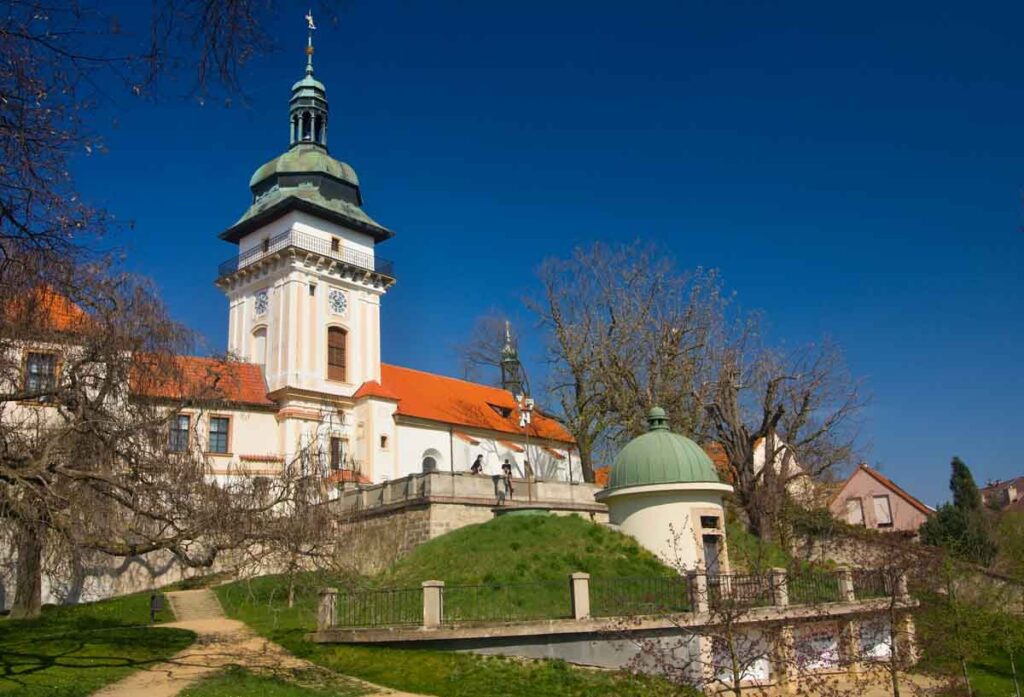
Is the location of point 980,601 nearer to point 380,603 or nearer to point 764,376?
point 764,376

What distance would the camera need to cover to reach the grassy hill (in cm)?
2195

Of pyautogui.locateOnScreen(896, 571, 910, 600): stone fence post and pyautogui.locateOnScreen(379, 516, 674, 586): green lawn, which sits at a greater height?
pyautogui.locateOnScreen(379, 516, 674, 586): green lawn

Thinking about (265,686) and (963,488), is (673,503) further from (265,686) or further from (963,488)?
(963,488)

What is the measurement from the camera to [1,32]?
5.69 metres

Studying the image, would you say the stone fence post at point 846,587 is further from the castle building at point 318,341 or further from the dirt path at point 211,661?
the castle building at point 318,341

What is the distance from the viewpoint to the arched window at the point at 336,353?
40469 mm

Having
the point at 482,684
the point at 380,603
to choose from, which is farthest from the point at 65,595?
the point at 482,684

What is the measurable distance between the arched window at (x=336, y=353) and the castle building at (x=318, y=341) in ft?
0.18

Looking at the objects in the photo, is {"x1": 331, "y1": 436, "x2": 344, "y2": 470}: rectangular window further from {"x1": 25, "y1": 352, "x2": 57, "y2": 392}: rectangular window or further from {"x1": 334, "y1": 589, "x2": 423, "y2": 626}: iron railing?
{"x1": 25, "y1": 352, "x2": 57, "y2": 392}: rectangular window

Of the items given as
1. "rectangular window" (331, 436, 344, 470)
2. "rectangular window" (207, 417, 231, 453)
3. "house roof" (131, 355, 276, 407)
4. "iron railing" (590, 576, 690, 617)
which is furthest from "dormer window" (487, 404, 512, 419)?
"iron railing" (590, 576, 690, 617)

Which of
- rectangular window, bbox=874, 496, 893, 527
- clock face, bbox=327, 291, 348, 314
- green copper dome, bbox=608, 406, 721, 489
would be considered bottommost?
rectangular window, bbox=874, 496, 893, 527

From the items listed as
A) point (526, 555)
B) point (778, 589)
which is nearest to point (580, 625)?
point (778, 589)

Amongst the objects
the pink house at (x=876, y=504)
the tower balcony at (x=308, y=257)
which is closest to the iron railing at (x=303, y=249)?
the tower balcony at (x=308, y=257)

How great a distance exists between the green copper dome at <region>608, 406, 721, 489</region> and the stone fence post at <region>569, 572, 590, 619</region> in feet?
19.9
